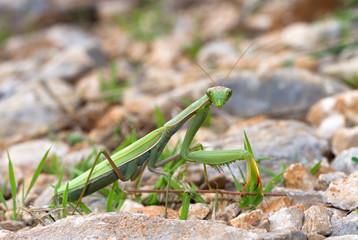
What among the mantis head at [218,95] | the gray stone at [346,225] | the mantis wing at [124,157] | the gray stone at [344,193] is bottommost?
the gray stone at [346,225]

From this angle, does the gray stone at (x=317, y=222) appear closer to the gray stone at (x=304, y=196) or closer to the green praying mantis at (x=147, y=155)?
the gray stone at (x=304, y=196)

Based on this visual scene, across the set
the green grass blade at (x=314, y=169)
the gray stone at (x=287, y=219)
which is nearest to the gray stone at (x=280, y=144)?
the green grass blade at (x=314, y=169)

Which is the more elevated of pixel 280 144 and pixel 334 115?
pixel 334 115

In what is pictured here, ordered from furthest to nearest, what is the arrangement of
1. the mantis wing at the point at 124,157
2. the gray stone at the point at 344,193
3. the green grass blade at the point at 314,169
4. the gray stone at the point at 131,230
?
the green grass blade at the point at 314,169 → the mantis wing at the point at 124,157 → the gray stone at the point at 344,193 → the gray stone at the point at 131,230

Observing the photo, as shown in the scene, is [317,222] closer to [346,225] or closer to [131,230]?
[346,225]

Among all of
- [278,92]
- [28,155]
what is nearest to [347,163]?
[278,92]

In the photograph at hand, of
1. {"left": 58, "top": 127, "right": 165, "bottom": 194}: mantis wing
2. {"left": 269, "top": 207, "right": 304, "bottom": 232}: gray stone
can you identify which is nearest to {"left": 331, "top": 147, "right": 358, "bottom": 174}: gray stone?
{"left": 269, "top": 207, "right": 304, "bottom": 232}: gray stone
